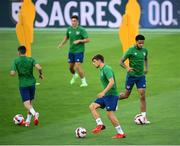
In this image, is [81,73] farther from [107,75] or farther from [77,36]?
[107,75]

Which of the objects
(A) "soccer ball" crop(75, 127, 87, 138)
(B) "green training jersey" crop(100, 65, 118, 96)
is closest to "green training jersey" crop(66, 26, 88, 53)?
(B) "green training jersey" crop(100, 65, 118, 96)

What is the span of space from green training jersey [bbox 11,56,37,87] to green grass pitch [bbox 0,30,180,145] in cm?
131

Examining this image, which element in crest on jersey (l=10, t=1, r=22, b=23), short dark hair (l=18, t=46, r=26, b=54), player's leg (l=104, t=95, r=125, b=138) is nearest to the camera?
player's leg (l=104, t=95, r=125, b=138)

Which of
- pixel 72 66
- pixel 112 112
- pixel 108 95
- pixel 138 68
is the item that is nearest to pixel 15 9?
pixel 72 66

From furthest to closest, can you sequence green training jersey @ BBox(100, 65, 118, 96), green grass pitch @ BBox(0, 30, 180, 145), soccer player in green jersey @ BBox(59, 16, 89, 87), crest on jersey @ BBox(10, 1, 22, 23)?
Result: crest on jersey @ BBox(10, 1, 22, 23)
soccer player in green jersey @ BBox(59, 16, 89, 87)
green grass pitch @ BBox(0, 30, 180, 145)
green training jersey @ BBox(100, 65, 118, 96)

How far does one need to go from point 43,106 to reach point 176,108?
4.27 metres

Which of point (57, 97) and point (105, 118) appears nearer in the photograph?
point (105, 118)

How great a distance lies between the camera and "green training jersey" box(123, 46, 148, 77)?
2314 centimetres

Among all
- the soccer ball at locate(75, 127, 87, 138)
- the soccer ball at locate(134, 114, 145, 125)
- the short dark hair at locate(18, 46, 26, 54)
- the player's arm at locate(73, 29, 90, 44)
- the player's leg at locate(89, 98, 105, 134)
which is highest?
the short dark hair at locate(18, 46, 26, 54)

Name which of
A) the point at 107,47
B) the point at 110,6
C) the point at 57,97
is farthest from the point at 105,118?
the point at 110,6

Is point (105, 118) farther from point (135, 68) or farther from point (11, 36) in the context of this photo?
point (11, 36)

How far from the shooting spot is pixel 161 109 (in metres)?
25.2

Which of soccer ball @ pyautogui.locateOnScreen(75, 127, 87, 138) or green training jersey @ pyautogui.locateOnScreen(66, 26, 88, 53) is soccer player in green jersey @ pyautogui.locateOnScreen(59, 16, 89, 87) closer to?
green training jersey @ pyautogui.locateOnScreen(66, 26, 88, 53)

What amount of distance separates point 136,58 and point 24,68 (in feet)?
10.5
